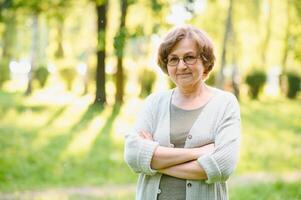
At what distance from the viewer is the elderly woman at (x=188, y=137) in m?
3.10

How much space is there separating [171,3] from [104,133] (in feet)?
20.4

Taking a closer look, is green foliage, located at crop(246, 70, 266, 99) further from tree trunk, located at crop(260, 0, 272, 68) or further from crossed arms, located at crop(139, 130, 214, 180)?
crossed arms, located at crop(139, 130, 214, 180)

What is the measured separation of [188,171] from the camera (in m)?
3.10

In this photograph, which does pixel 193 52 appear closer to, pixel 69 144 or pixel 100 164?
pixel 100 164

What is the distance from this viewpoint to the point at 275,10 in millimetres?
36375

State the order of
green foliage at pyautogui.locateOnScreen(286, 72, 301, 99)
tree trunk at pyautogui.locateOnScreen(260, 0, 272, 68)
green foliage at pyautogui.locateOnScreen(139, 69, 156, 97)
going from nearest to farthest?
green foliage at pyautogui.locateOnScreen(139, 69, 156, 97) < green foliage at pyautogui.locateOnScreen(286, 72, 301, 99) < tree trunk at pyautogui.locateOnScreen(260, 0, 272, 68)

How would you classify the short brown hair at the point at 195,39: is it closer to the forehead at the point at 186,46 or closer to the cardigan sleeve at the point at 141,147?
the forehead at the point at 186,46

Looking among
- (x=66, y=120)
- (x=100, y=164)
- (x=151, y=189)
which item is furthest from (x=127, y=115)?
(x=151, y=189)

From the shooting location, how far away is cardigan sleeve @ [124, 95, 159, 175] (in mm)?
3166

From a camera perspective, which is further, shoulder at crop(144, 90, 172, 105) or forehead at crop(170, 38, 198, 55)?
shoulder at crop(144, 90, 172, 105)

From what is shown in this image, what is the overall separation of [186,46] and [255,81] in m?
23.8

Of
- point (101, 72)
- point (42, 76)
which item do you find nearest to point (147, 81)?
point (101, 72)

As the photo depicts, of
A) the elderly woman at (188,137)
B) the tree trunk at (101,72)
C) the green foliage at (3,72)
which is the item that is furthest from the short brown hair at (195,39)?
the green foliage at (3,72)

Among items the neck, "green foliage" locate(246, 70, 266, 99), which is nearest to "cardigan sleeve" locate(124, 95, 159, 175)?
the neck
